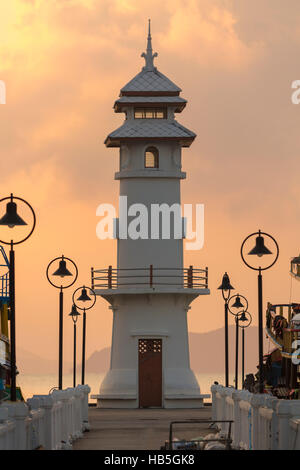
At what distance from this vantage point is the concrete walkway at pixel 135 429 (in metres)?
34.4

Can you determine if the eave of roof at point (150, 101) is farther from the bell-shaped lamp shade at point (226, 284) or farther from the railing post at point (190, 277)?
the bell-shaped lamp shade at point (226, 284)

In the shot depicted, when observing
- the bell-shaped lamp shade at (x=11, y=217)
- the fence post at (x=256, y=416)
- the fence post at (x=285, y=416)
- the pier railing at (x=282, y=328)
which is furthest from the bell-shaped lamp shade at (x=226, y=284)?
the fence post at (x=285, y=416)

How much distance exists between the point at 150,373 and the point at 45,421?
85.5ft

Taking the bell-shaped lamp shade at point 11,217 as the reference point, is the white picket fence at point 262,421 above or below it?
below

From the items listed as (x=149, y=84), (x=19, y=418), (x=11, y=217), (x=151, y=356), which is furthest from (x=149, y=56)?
(x=19, y=418)

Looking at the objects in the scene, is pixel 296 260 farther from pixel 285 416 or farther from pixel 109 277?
pixel 285 416

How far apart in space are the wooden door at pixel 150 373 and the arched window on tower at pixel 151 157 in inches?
319

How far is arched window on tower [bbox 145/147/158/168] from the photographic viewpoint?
5681 cm

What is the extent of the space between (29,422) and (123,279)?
29.3 metres

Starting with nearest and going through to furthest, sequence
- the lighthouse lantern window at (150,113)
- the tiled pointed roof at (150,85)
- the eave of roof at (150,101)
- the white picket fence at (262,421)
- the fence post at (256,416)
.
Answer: the white picket fence at (262,421), the fence post at (256,416), the eave of roof at (150,101), the tiled pointed roof at (150,85), the lighthouse lantern window at (150,113)

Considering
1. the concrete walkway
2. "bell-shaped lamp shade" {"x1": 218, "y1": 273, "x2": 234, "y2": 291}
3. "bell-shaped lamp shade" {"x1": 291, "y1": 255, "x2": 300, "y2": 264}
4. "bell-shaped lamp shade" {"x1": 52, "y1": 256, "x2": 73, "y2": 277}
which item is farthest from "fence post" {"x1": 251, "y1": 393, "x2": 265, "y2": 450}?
"bell-shaped lamp shade" {"x1": 291, "y1": 255, "x2": 300, "y2": 264}
